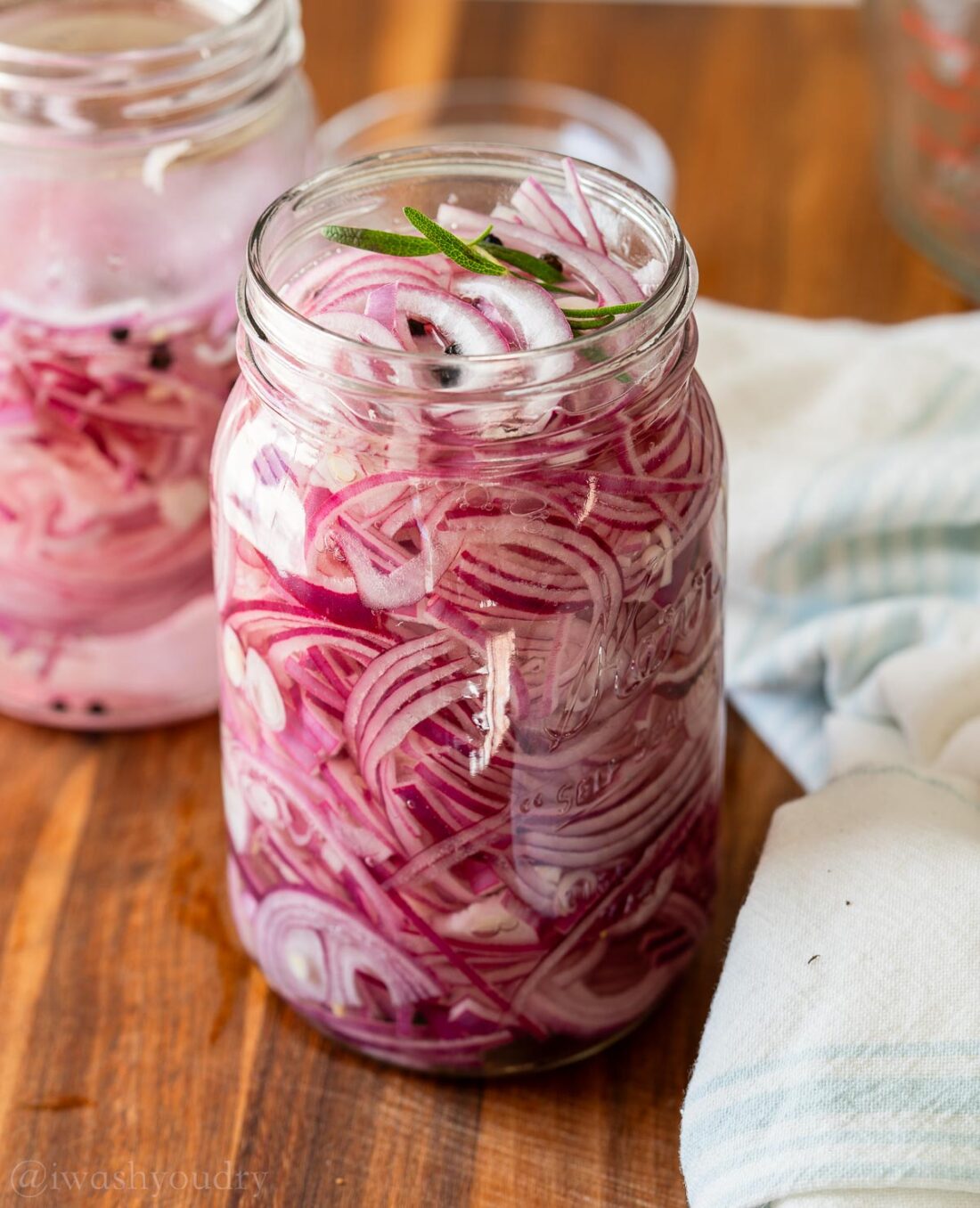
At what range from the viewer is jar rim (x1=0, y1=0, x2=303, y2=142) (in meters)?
0.82

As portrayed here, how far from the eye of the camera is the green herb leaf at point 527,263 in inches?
27.0

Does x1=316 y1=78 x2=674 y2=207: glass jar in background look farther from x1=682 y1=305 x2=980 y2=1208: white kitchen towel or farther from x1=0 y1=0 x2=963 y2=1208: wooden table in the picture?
x1=0 y1=0 x2=963 y2=1208: wooden table

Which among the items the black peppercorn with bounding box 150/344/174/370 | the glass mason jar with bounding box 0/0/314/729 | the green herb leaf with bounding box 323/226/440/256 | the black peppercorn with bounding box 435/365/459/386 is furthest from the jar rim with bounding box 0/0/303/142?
the black peppercorn with bounding box 435/365/459/386

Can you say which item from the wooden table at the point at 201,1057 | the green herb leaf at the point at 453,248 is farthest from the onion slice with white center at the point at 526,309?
the wooden table at the point at 201,1057

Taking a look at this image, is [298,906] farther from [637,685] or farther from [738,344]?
[738,344]

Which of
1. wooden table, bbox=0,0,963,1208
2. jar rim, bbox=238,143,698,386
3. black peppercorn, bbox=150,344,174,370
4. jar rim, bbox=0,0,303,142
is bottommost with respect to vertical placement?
wooden table, bbox=0,0,963,1208

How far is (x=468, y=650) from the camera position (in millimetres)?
651

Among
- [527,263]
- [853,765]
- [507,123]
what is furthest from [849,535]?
[507,123]

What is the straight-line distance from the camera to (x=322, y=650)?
2.21 ft

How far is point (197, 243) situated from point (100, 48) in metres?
0.16

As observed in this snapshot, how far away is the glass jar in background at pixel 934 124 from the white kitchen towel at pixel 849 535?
0.20 metres

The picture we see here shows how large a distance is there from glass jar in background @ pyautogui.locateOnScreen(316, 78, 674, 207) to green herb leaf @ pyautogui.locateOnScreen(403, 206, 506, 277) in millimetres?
716

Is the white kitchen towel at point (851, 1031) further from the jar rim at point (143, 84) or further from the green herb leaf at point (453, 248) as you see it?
the jar rim at point (143, 84)

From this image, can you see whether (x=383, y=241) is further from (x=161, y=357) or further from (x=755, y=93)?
(x=755, y=93)
